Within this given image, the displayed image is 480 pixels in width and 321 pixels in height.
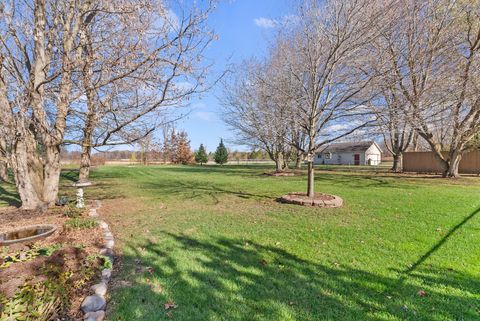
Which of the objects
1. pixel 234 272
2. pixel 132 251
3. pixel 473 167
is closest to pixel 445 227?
pixel 234 272

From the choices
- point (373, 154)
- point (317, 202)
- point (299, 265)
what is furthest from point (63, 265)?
point (373, 154)

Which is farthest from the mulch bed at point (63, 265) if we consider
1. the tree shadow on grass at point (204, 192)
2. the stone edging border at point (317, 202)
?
the stone edging border at point (317, 202)

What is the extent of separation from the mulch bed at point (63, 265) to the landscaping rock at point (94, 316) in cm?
6

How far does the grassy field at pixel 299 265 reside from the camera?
2.33 meters

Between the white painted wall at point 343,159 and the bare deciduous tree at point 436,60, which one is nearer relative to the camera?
the bare deciduous tree at point 436,60

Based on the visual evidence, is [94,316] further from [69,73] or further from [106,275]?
[69,73]

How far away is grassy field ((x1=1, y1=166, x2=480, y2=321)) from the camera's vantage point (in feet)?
7.63

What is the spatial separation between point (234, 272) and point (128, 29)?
16.0 ft

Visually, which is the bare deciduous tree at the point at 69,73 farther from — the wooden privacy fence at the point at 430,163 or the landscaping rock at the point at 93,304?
the wooden privacy fence at the point at 430,163

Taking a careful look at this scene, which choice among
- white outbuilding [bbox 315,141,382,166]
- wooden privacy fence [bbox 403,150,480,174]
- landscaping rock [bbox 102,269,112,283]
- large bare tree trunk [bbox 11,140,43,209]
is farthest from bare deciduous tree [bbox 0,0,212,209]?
white outbuilding [bbox 315,141,382,166]

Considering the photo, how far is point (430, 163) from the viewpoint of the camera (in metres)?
18.1

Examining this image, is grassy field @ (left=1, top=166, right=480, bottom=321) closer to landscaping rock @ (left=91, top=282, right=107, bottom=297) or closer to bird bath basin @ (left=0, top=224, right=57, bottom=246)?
landscaping rock @ (left=91, top=282, right=107, bottom=297)

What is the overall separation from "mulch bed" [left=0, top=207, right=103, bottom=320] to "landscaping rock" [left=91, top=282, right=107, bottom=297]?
0.07 metres

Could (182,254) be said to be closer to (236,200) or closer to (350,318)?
(350,318)
